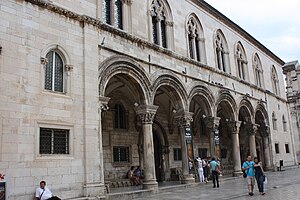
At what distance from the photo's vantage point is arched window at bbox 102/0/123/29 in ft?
48.7

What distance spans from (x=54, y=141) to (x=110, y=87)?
696 cm

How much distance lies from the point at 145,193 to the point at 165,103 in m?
8.82

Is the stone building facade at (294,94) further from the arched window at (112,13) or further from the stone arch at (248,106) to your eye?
the arched window at (112,13)

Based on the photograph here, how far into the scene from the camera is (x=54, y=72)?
462 inches

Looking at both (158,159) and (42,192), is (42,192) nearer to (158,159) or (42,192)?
(42,192)

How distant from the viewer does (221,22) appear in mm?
23547

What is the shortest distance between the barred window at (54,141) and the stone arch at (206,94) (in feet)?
29.3

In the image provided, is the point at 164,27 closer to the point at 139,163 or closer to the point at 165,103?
the point at 165,103

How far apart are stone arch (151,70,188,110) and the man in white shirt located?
7.18 meters

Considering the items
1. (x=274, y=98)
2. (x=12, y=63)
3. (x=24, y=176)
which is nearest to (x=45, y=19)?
(x=12, y=63)

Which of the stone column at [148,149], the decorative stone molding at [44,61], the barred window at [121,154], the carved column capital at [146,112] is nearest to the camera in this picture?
the decorative stone molding at [44,61]

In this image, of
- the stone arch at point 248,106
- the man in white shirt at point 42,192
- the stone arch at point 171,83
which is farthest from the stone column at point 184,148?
the man in white shirt at point 42,192

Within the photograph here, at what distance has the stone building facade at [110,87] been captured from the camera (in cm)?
1041

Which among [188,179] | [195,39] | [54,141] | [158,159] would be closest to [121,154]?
[158,159]
